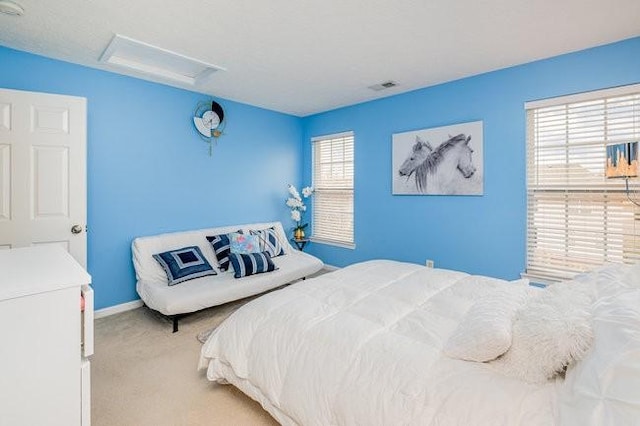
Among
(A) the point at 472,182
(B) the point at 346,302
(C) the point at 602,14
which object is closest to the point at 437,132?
(A) the point at 472,182

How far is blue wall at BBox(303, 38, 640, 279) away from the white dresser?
325 centimetres

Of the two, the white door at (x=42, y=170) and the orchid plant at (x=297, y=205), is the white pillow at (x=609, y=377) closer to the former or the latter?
the white door at (x=42, y=170)

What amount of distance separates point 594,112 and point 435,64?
4.53ft

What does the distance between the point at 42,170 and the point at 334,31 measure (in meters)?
2.59

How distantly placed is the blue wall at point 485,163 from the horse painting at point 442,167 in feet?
0.39

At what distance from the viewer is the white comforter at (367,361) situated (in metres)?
1.06

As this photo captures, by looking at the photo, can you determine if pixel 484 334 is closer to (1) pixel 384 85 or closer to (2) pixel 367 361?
(2) pixel 367 361

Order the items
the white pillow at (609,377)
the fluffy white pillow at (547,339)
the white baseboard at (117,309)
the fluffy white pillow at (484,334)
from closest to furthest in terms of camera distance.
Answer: the white pillow at (609,377) < the fluffy white pillow at (547,339) < the fluffy white pillow at (484,334) < the white baseboard at (117,309)

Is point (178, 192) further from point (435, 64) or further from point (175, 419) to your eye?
point (435, 64)

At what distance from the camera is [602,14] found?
212 cm

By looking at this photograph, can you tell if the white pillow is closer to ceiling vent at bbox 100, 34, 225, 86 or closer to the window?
ceiling vent at bbox 100, 34, 225, 86

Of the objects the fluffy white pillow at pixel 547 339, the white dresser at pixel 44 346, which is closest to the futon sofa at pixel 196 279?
the white dresser at pixel 44 346

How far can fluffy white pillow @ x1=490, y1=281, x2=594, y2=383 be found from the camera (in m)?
1.03

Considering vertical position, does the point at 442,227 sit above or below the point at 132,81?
below
